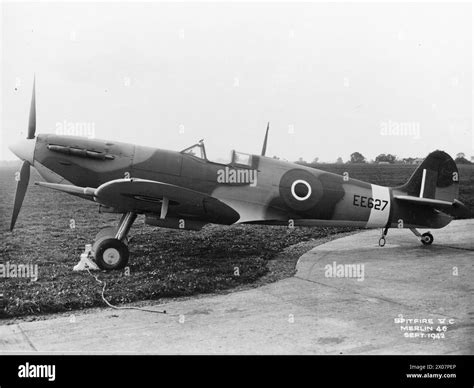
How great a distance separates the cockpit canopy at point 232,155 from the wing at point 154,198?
651mm

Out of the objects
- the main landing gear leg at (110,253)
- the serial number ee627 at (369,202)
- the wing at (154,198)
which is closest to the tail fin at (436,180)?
the serial number ee627 at (369,202)

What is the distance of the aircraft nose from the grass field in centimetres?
157

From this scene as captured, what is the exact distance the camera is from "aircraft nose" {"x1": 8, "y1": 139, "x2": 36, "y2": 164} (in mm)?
7102

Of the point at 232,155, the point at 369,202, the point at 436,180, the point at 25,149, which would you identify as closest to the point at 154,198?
the point at 232,155

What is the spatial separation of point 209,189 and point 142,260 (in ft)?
4.96

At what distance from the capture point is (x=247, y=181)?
768cm

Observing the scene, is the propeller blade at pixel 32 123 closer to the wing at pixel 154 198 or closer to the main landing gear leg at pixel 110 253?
the wing at pixel 154 198

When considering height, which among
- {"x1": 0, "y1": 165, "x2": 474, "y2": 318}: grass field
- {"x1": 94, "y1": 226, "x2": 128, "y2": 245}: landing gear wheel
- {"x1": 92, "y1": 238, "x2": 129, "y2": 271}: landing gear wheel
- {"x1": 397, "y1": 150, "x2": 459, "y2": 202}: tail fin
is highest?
{"x1": 397, "y1": 150, "x2": 459, "y2": 202}: tail fin

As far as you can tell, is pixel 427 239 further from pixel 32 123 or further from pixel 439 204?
pixel 32 123

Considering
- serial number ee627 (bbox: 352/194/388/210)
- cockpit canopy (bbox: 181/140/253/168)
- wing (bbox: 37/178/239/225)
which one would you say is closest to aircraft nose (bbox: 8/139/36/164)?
wing (bbox: 37/178/239/225)

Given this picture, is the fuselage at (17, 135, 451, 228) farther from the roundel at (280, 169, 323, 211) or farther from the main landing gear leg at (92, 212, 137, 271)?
the main landing gear leg at (92, 212, 137, 271)

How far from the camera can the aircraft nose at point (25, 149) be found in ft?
23.3
